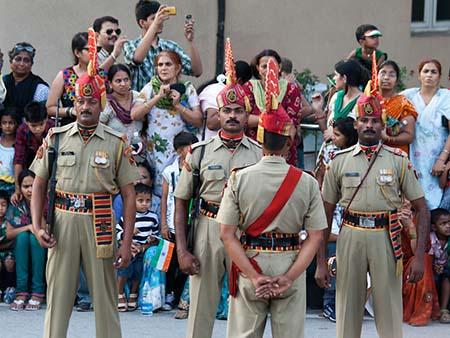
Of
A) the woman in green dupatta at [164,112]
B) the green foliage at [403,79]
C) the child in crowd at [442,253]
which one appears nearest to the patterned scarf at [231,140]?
the woman in green dupatta at [164,112]

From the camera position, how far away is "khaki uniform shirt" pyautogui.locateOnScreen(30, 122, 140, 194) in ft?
27.4

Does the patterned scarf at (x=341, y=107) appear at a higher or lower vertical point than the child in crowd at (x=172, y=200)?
higher

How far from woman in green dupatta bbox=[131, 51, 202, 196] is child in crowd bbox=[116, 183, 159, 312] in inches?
12.7

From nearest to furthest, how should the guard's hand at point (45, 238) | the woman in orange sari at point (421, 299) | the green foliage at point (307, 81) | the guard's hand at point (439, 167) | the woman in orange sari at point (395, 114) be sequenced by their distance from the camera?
the guard's hand at point (45, 238), the woman in orange sari at point (421, 299), the woman in orange sari at point (395, 114), the guard's hand at point (439, 167), the green foliage at point (307, 81)

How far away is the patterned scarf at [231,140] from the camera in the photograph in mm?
8516

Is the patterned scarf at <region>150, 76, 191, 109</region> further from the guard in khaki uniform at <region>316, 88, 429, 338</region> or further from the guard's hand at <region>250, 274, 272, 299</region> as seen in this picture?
the guard's hand at <region>250, 274, 272, 299</region>

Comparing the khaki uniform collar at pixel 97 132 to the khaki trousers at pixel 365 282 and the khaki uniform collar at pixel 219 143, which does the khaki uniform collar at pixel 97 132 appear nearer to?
the khaki uniform collar at pixel 219 143

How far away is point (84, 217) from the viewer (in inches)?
328

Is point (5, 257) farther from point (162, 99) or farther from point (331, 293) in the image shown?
point (331, 293)

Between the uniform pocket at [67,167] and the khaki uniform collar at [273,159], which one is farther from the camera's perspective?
the uniform pocket at [67,167]

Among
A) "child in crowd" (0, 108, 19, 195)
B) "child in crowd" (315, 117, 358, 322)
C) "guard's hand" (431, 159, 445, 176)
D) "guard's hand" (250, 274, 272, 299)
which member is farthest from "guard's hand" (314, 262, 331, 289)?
"child in crowd" (0, 108, 19, 195)

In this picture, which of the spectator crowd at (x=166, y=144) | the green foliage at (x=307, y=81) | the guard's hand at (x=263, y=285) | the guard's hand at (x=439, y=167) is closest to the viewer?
the guard's hand at (x=263, y=285)

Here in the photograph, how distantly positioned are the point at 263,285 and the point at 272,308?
0.82 ft

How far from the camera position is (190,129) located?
10992 mm
